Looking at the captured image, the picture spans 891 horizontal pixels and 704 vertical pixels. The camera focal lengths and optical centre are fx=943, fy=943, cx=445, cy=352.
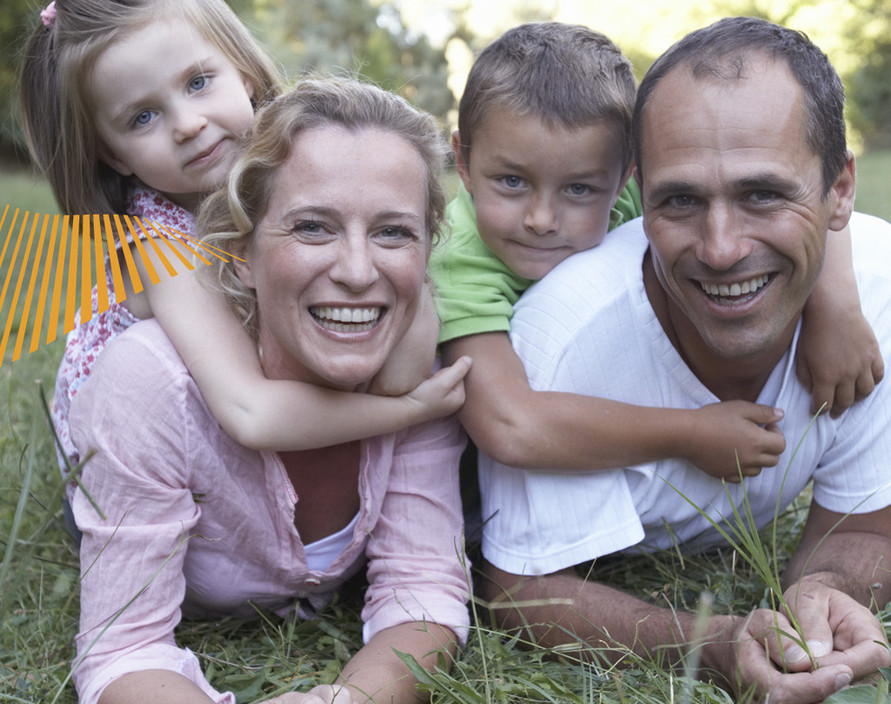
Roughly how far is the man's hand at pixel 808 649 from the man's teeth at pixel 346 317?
43.9 inches

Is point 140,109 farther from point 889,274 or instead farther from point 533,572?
point 889,274

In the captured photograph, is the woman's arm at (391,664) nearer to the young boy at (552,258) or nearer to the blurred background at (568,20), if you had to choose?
the young boy at (552,258)

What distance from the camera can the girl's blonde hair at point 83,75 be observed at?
2594 mm

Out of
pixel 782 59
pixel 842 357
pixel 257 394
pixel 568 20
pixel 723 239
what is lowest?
pixel 568 20

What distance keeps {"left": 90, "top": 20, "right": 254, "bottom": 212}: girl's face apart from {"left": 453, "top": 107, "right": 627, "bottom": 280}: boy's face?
0.73 metres

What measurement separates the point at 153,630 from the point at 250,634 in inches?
20.2

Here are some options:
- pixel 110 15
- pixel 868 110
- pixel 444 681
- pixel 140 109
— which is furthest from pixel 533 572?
pixel 868 110

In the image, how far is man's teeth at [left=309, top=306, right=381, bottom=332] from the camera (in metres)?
2.25

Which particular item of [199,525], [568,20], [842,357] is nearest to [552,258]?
[842,357]

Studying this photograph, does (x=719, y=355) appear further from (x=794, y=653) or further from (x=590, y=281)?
(x=794, y=653)

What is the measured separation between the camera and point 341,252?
2.23 metres

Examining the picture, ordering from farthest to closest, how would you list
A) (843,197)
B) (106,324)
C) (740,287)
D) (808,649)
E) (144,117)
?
→ (106,324) < (144,117) < (843,197) < (740,287) < (808,649)

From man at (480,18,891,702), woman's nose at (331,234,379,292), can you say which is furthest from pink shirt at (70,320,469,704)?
woman's nose at (331,234,379,292)

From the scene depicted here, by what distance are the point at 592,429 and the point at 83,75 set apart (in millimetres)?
1695
